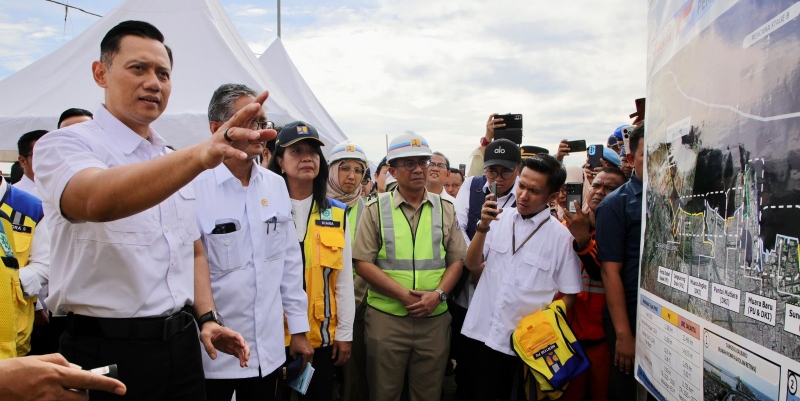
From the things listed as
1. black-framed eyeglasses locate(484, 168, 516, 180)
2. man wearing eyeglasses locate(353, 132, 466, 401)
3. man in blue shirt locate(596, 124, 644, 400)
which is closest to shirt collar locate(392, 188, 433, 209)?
man wearing eyeglasses locate(353, 132, 466, 401)

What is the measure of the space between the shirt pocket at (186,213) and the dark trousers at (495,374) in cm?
211

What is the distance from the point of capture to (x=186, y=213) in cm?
198

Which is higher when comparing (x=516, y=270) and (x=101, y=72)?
(x=101, y=72)

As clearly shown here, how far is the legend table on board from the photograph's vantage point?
1505 millimetres

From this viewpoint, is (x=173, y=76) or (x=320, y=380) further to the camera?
(x=173, y=76)

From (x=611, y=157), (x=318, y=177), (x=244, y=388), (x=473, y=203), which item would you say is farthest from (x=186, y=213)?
(x=611, y=157)

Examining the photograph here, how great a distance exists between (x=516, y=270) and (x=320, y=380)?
1.42 meters

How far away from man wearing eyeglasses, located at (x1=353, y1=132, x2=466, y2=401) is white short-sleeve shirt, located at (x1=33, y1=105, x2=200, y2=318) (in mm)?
1717

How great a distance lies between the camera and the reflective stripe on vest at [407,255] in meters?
3.38

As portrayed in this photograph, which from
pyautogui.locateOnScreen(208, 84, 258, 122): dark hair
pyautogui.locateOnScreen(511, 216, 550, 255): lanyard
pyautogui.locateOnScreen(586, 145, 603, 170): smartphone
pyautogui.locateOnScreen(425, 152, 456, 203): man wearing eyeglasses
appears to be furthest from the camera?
pyautogui.locateOnScreen(425, 152, 456, 203): man wearing eyeglasses

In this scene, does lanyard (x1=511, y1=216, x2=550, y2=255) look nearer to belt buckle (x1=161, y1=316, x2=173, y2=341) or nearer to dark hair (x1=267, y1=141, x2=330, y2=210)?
dark hair (x1=267, y1=141, x2=330, y2=210)

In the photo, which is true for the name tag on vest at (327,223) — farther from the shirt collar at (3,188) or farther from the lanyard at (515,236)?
the shirt collar at (3,188)

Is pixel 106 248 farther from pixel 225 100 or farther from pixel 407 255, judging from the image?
pixel 407 255

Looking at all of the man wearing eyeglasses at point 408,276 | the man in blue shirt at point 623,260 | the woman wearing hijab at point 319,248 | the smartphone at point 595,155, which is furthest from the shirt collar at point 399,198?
the smartphone at point 595,155
